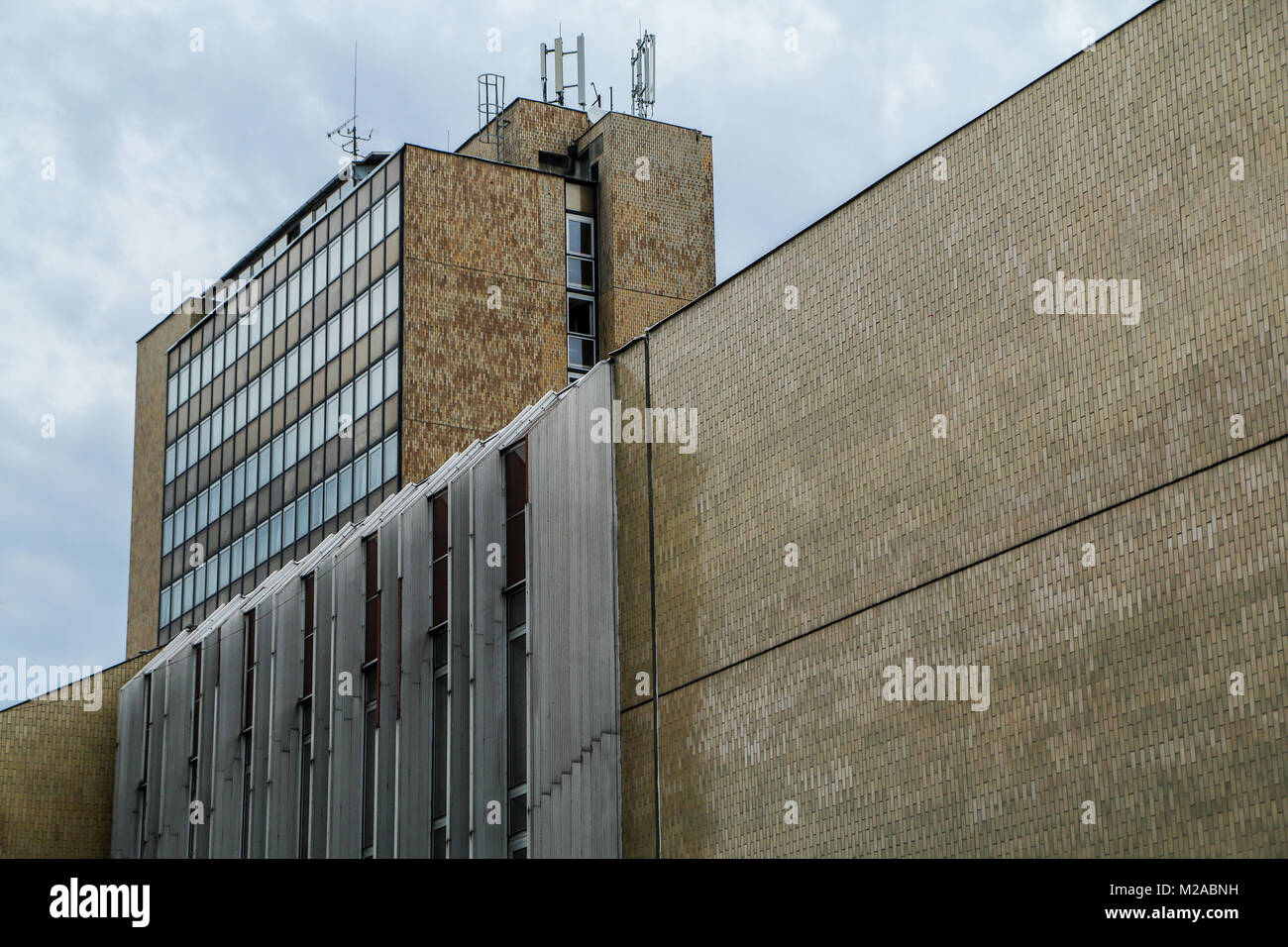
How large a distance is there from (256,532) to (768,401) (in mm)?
39298

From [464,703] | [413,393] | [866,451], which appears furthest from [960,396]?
[413,393]

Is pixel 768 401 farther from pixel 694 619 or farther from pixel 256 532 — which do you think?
pixel 256 532

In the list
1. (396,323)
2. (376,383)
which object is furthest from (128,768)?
(396,323)

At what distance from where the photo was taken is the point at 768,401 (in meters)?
24.8

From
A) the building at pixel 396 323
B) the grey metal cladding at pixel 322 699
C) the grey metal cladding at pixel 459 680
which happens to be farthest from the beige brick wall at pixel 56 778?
the grey metal cladding at pixel 459 680

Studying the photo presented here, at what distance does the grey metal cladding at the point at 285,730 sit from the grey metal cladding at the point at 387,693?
4232mm

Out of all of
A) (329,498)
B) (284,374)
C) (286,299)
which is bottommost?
(329,498)

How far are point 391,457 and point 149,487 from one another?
1957 centimetres

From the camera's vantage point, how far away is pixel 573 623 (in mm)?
26953

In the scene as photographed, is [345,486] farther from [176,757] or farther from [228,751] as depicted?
[228,751]

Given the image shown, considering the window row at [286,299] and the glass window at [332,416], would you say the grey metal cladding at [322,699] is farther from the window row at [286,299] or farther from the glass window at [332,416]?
the window row at [286,299]

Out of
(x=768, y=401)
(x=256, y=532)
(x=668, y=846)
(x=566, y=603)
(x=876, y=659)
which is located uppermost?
(x=256, y=532)

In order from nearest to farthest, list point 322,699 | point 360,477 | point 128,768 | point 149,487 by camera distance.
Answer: point 322,699 → point 128,768 → point 360,477 → point 149,487

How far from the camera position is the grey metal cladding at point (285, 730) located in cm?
3338
